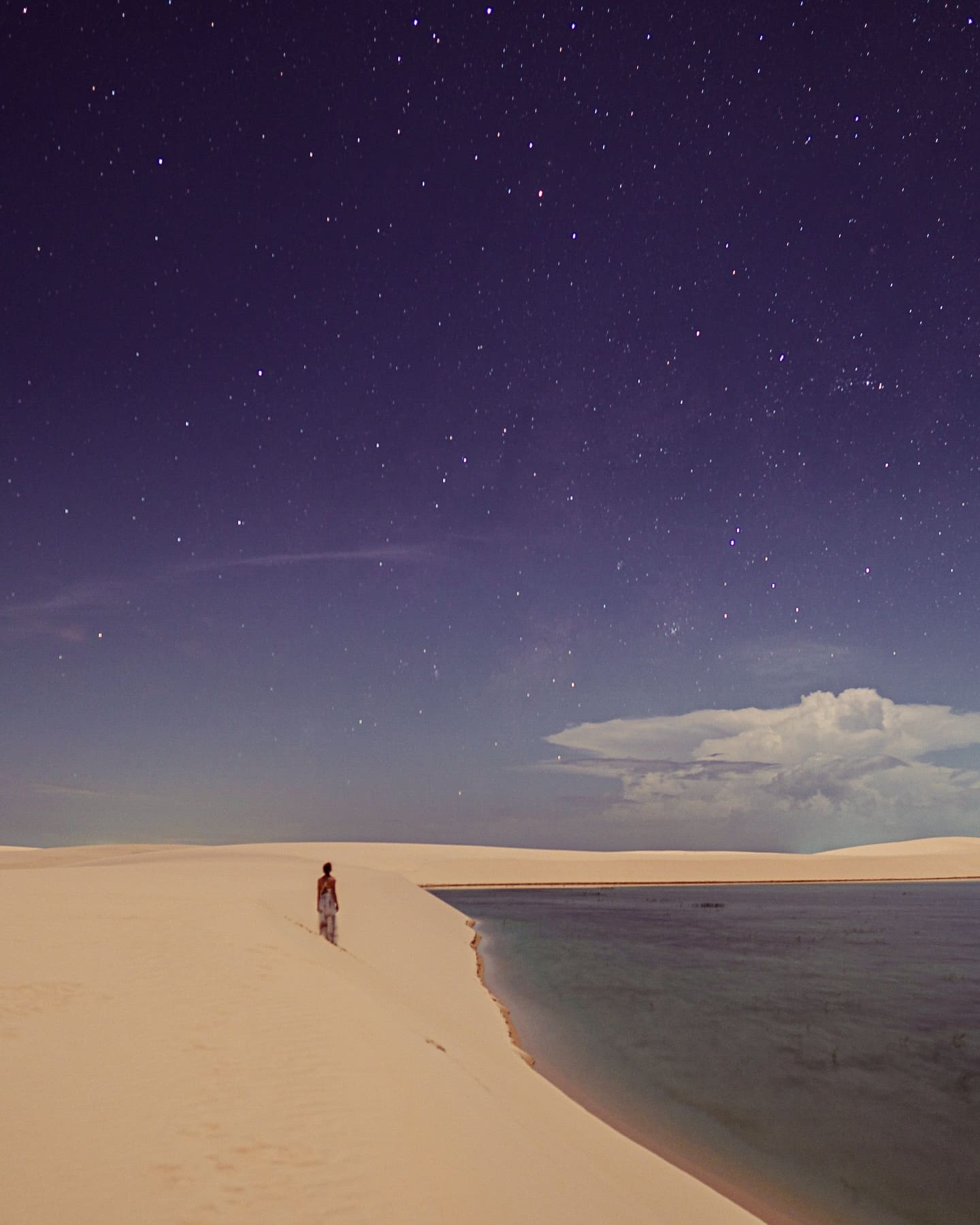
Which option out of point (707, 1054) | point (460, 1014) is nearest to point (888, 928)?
point (707, 1054)

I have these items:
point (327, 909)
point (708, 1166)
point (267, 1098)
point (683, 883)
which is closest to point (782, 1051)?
point (708, 1166)

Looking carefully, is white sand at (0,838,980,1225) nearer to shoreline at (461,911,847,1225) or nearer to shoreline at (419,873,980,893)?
shoreline at (461,911,847,1225)

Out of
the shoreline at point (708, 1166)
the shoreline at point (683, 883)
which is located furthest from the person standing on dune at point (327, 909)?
the shoreline at point (683, 883)

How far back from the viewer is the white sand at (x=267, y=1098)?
17.6 feet

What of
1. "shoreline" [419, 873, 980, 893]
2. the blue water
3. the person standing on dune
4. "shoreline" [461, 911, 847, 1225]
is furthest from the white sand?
"shoreline" [419, 873, 980, 893]

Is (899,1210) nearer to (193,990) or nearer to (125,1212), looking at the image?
(125,1212)

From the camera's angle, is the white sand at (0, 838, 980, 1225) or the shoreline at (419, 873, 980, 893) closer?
the white sand at (0, 838, 980, 1225)

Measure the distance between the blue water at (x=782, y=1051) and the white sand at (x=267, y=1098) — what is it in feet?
5.60

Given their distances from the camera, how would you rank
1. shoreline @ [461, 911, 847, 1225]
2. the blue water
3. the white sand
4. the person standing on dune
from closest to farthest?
the white sand, shoreline @ [461, 911, 847, 1225], the blue water, the person standing on dune

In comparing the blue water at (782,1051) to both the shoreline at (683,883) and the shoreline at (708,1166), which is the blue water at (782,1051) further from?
the shoreline at (683,883)

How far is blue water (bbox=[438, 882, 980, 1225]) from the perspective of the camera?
964 cm

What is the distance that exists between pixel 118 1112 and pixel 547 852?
129925 millimetres

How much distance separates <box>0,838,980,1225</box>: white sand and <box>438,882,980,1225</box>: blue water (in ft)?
5.60

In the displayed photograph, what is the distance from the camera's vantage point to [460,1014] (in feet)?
50.2
